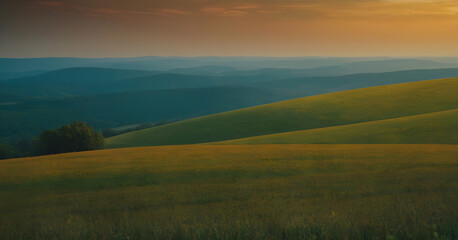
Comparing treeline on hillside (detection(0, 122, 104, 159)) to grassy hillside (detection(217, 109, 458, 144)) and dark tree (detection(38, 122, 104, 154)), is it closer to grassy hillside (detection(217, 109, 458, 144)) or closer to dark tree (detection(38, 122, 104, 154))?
dark tree (detection(38, 122, 104, 154))

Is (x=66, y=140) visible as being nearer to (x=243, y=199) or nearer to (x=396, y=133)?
(x=243, y=199)

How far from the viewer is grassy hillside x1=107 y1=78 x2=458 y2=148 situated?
140ft

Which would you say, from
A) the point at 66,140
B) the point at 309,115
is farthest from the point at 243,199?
the point at 309,115

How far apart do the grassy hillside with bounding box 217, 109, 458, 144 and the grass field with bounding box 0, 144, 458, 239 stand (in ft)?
33.0

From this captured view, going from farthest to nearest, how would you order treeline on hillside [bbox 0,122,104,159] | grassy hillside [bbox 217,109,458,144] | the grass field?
treeline on hillside [bbox 0,122,104,159]
grassy hillside [bbox 217,109,458,144]
the grass field

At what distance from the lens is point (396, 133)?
26.7 meters

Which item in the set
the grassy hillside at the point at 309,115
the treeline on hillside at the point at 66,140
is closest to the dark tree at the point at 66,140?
the treeline on hillside at the point at 66,140

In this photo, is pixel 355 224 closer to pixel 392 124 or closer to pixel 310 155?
pixel 310 155

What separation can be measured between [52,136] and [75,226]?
30976mm

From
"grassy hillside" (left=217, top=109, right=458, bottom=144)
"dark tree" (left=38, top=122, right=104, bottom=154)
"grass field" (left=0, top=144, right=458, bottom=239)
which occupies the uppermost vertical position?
"dark tree" (left=38, top=122, right=104, bottom=154)

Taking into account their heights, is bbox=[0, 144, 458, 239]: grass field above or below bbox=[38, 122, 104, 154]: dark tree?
below

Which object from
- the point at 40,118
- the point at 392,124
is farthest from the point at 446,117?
the point at 40,118

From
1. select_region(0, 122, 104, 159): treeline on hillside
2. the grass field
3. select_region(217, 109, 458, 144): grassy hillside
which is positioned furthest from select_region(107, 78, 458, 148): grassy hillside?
the grass field

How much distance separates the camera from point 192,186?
419 inches
